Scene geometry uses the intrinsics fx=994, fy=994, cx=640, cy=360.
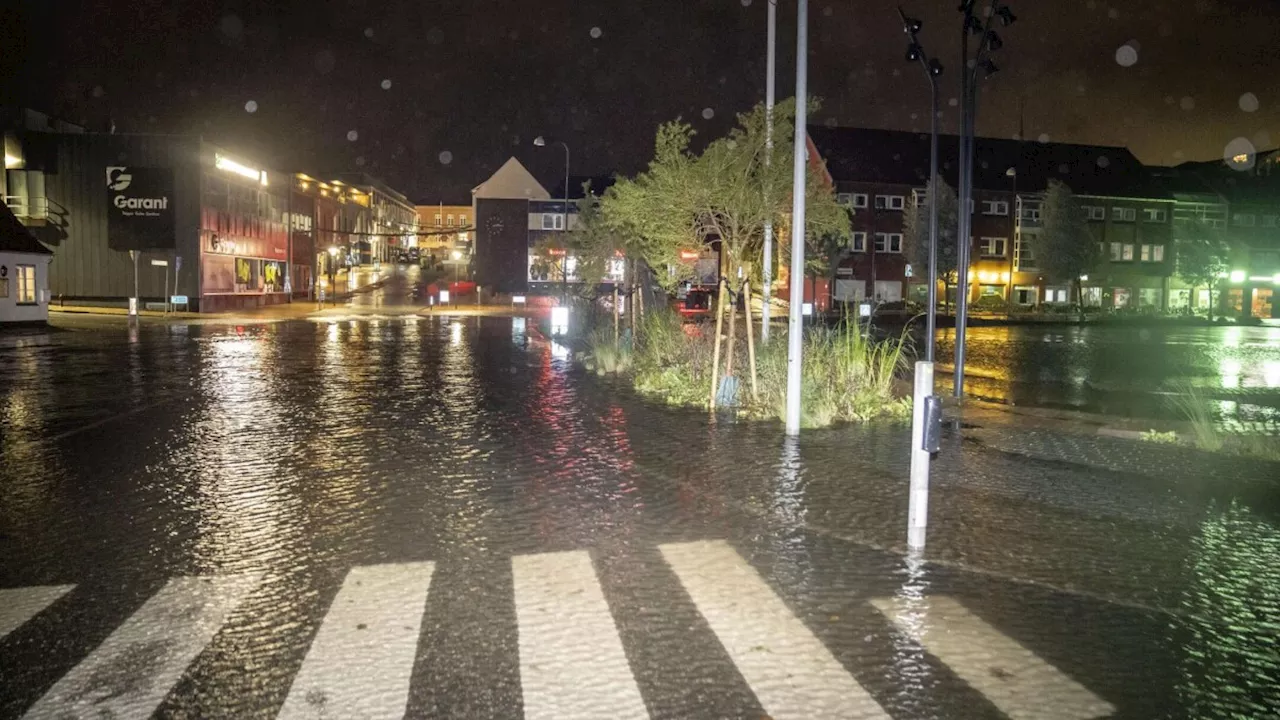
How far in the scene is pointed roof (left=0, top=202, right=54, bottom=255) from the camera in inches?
1374

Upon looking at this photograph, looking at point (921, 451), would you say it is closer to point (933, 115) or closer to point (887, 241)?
point (933, 115)

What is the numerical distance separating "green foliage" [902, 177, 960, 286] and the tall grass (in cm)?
4010

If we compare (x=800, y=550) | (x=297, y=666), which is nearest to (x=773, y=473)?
(x=800, y=550)

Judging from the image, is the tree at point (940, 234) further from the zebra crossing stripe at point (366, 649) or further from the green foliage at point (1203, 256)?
the zebra crossing stripe at point (366, 649)

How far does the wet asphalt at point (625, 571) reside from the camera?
14.6 feet

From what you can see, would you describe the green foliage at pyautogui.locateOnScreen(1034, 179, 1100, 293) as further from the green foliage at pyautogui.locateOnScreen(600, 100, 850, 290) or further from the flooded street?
the flooded street

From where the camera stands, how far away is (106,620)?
5309 mm

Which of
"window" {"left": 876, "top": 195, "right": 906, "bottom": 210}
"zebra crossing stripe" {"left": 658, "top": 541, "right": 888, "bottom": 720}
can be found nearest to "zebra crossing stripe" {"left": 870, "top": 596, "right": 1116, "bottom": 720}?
"zebra crossing stripe" {"left": 658, "top": 541, "right": 888, "bottom": 720}

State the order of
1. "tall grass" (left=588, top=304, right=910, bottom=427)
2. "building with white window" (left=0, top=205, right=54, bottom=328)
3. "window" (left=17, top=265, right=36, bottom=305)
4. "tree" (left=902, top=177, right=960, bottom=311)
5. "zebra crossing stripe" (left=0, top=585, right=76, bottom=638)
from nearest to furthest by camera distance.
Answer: "zebra crossing stripe" (left=0, top=585, right=76, bottom=638), "tall grass" (left=588, top=304, right=910, bottom=427), "building with white window" (left=0, top=205, right=54, bottom=328), "window" (left=17, top=265, right=36, bottom=305), "tree" (left=902, top=177, right=960, bottom=311)

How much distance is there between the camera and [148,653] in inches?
190

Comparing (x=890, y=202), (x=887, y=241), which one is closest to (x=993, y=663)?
(x=887, y=241)

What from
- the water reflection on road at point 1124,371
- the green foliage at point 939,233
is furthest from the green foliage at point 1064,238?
the water reflection on road at point 1124,371

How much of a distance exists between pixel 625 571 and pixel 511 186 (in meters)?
78.8

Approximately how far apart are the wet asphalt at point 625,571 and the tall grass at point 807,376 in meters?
1.05
